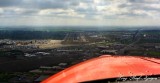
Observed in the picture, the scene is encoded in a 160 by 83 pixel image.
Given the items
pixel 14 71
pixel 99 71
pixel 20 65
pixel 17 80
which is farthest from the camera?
pixel 20 65

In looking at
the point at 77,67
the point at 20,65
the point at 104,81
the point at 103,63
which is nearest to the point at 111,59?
the point at 103,63

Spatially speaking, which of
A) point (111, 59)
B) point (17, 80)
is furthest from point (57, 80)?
point (17, 80)

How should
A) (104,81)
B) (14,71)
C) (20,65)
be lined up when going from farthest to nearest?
(20,65)
(14,71)
(104,81)

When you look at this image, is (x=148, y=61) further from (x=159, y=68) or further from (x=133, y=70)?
(x=133, y=70)

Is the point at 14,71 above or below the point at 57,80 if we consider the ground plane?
below

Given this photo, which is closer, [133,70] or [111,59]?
[133,70]

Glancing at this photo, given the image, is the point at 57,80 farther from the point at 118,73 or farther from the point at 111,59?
the point at 111,59
